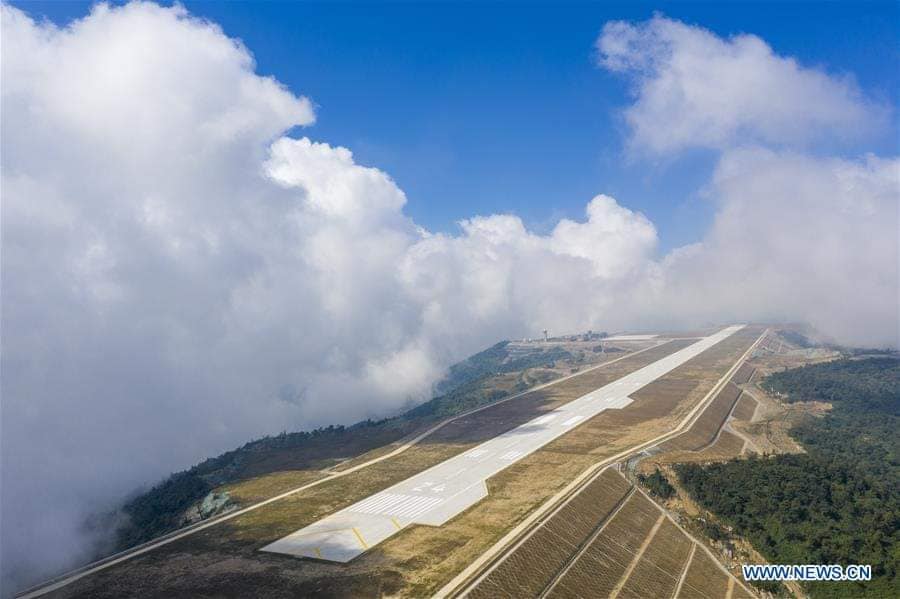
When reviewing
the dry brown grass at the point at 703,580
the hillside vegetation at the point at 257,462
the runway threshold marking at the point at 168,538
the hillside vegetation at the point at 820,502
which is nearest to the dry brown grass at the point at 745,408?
the hillside vegetation at the point at 820,502

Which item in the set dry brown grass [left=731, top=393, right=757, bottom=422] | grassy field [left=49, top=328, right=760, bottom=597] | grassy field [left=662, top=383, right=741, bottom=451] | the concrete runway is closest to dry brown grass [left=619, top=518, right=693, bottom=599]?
grassy field [left=49, top=328, right=760, bottom=597]

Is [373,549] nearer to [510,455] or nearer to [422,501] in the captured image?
[422,501]

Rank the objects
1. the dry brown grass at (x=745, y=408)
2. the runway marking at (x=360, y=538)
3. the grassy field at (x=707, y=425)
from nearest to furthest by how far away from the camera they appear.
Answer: the runway marking at (x=360, y=538) → the grassy field at (x=707, y=425) → the dry brown grass at (x=745, y=408)

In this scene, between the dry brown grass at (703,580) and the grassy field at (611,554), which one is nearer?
the grassy field at (611,554)

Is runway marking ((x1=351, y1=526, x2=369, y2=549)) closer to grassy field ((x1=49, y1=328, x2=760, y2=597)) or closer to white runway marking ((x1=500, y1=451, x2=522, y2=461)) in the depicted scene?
grassy field ((x1=49, y1=328, x2=760, y2=597))

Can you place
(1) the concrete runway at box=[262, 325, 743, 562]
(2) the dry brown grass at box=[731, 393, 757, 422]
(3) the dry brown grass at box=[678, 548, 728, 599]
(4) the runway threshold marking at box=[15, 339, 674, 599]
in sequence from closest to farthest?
1. (4) the runway threshold marking at box=[15, 339, 674, 599]
2. (3) the dry brown grass at box=[678, 548, 728, 599]
3. (1) the concrete runway at box=[262, 325, 743, 562]
4. (2) the dry brown grass at box=[731, 393, 757, 422]

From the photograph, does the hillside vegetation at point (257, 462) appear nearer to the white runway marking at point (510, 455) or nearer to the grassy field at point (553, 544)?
the white runway marking at point (510, 455)

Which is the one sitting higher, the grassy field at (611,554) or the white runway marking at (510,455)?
the white runway marking at (510,455)
